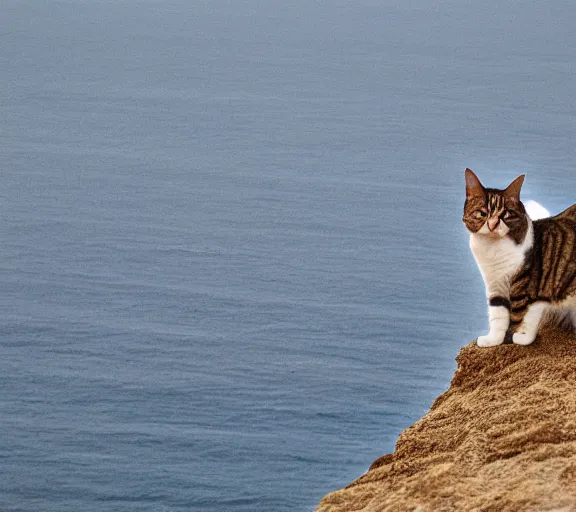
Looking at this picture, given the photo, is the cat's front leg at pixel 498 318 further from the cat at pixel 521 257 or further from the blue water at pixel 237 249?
the blue water at pixel 237 249

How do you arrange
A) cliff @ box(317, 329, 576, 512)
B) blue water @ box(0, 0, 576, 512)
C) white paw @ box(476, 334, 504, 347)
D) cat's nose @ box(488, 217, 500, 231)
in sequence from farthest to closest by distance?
1. blue water @ box(0, 0, 576, 512)
2. white paw @ box(476, 334, 504, 347)
3. cat's nose @ box(488, 217, 500, 231)
4. cliff @ box(317, 329, 576, 512)

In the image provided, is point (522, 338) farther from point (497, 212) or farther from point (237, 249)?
point (237, 249)

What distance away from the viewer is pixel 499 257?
6.42 feet

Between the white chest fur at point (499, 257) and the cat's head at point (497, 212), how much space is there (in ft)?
0.04

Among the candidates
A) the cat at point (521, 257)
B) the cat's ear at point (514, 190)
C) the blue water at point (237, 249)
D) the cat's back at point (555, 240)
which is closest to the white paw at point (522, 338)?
the cat at point (521, 257)

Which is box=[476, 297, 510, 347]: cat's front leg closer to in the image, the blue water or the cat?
the cat

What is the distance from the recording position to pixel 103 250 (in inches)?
205

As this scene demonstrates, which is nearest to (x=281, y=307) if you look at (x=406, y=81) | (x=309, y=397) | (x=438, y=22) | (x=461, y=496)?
(x=309, y=397)

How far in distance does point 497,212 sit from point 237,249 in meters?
3.42

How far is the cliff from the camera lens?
1.49 meters

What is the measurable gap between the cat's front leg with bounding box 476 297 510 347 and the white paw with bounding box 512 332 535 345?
0.12 feet

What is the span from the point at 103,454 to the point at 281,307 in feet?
4.29

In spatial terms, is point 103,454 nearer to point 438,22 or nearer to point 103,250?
point 103,250

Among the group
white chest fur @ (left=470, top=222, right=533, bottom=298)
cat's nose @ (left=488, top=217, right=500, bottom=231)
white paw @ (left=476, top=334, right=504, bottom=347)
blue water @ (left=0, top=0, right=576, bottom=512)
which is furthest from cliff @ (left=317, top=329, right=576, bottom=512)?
blue water @ (left=0, top=0, right=576, bottom=512)
